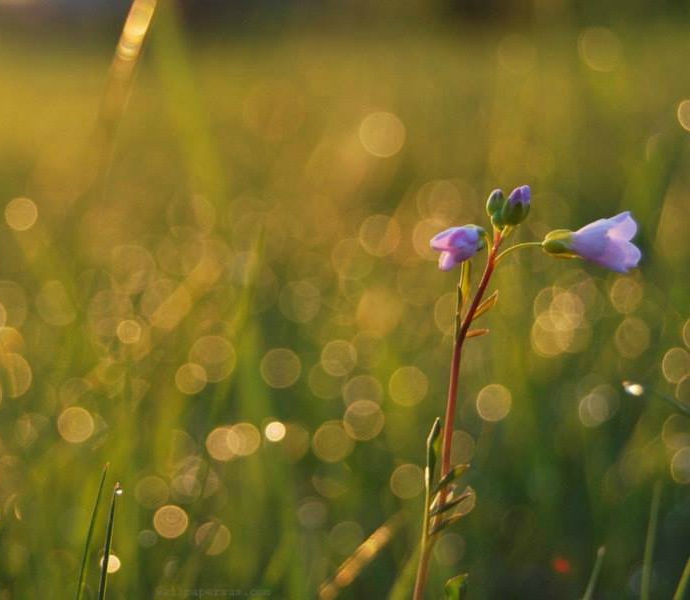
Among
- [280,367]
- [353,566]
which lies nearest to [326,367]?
[280,367]

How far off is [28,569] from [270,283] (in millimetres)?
1911

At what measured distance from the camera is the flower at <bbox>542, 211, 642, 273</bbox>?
99cm

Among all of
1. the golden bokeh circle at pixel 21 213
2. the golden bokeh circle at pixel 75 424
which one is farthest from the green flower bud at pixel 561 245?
the golden bokeh circle at pixel 21 213

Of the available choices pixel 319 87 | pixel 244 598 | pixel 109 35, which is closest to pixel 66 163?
pixel 319 87

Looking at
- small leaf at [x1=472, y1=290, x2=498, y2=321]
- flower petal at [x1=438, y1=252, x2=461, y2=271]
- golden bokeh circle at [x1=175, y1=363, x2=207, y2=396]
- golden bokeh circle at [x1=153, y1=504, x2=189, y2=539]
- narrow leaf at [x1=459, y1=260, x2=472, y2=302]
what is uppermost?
flower petal at [x1=438, y1=252, x2=461, y2=271]

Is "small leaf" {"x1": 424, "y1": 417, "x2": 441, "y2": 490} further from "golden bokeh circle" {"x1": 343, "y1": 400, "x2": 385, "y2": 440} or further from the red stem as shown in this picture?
"golden bokeh circle" {"x1": 343, "y1": 400, "x2": 385, "y2": 440}

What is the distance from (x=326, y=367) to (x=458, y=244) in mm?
1269

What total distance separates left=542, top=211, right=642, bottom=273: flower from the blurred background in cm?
31

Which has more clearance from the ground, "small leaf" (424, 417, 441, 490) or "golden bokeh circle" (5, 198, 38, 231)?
"small leaf" (424, 417, 441, 490)

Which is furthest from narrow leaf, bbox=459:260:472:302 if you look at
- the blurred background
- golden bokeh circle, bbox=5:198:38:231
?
golden bokeh circle, bbox=5:198:38:231

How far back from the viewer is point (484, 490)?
5.21 feet

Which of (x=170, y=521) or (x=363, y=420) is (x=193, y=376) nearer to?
(x=363, y=420)

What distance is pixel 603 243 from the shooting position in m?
1.00

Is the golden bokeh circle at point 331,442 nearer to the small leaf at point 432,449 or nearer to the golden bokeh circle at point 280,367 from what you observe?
the golden bokeh circle at point 280,367
